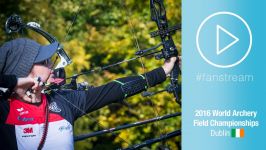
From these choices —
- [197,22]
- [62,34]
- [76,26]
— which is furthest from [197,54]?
[76,26]

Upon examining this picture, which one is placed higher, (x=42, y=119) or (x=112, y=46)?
(x=42, y=119)

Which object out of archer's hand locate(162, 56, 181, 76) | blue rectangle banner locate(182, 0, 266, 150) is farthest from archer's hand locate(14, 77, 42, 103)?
archer's hand locate(162, 56, 181, 76)

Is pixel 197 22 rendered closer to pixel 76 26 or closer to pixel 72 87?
pixel 72 87

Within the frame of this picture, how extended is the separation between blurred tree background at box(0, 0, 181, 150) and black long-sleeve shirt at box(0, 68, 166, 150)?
18.5 ft

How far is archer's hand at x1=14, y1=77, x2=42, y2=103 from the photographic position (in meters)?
4.16

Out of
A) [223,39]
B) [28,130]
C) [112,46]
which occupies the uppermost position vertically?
[223,39]

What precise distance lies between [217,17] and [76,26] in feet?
32.3

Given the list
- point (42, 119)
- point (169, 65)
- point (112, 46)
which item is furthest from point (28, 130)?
point (112, 46)

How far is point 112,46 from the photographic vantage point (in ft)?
39.2

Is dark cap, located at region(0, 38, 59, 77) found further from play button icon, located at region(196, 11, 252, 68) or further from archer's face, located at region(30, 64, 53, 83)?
play button icon, located at region(196, 11, 252, 68)

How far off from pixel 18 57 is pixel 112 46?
304 inches

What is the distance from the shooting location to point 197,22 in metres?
3.74

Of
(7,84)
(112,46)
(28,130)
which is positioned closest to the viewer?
(7,84)

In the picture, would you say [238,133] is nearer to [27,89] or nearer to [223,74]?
[223,74]
